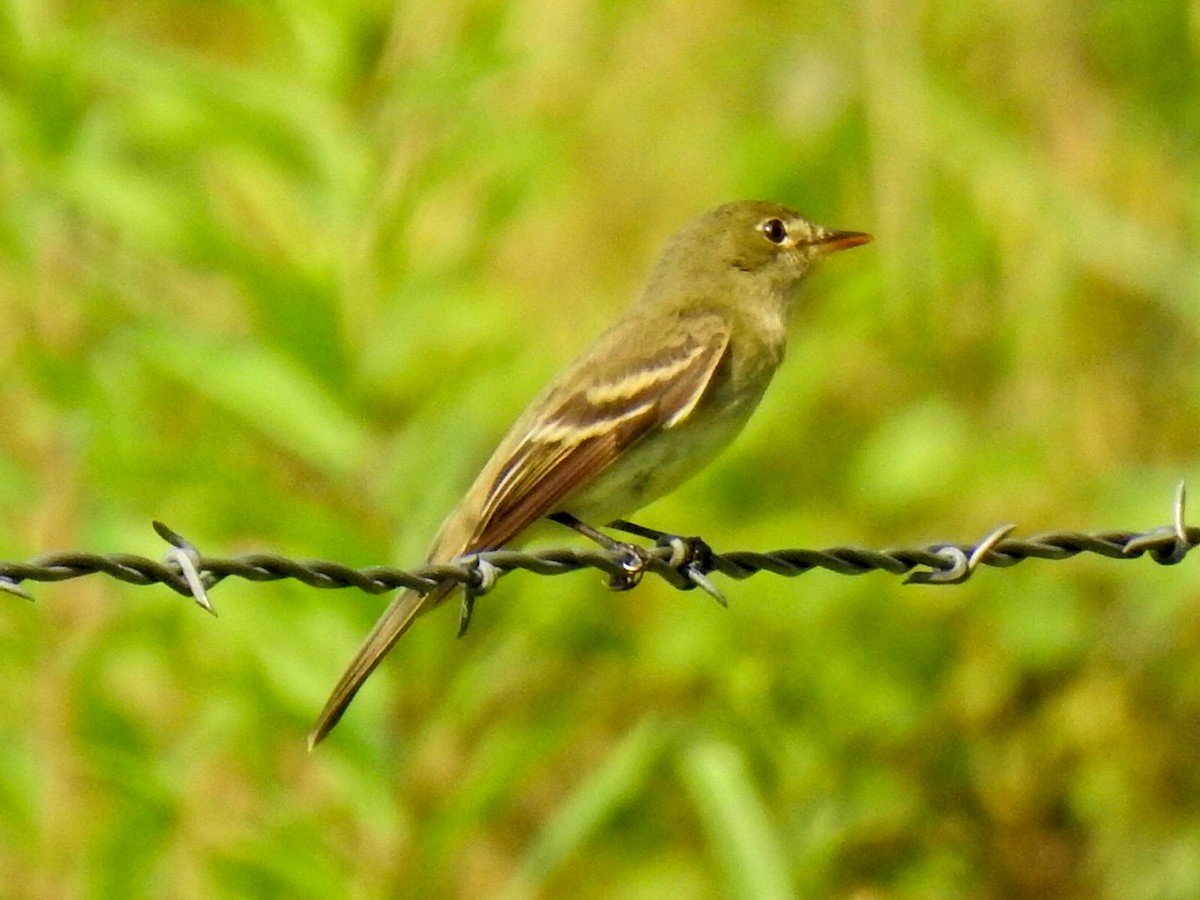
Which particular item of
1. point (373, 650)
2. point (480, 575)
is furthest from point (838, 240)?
point (480, 575)

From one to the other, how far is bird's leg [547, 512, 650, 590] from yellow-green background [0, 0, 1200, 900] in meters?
0.20

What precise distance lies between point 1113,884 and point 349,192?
3351 millimetres

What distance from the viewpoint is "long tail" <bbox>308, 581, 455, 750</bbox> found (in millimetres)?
4391

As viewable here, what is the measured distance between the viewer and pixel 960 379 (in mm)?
7047

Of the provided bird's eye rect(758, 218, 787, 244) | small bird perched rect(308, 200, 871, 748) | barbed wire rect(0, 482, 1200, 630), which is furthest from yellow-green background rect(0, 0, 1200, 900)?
barbed wire rect(0, 482, 1200, 630)

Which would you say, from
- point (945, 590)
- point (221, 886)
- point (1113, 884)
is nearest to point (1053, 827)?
point (1113, 884)

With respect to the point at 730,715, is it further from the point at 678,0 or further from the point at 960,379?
the point at 678,0

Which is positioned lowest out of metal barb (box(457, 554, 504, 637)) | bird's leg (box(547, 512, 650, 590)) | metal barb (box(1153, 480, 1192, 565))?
metal barb (box(457, 554, 504, 637))

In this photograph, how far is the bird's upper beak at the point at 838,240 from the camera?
5805 millimetres

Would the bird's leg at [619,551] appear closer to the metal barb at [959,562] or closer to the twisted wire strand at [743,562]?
the twisted wire strand at [743,562]

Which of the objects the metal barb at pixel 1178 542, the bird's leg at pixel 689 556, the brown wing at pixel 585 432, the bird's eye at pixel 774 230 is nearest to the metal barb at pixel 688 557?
the bird's leg at pixel 689 556

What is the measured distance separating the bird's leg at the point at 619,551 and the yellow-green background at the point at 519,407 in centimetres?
20

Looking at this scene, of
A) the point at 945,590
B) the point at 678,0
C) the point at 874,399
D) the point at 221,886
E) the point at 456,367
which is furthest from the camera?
the point at 678,0

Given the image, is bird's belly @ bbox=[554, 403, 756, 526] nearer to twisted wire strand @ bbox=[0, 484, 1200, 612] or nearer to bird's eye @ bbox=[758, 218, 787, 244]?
twisted wire strand @ bbox=[0, 484, 1200, 612]
